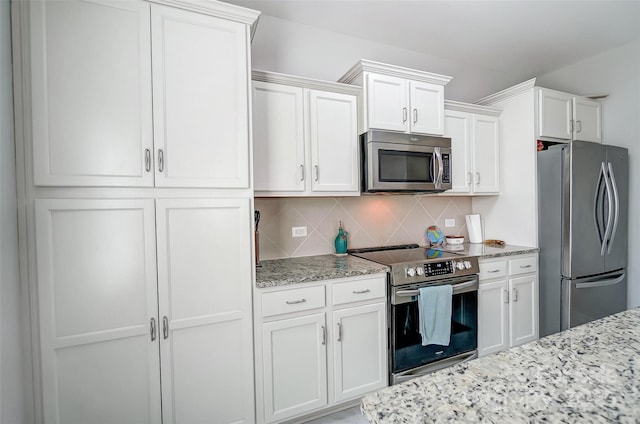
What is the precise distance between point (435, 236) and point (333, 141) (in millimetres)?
1458

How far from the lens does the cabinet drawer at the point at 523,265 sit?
2.60 m

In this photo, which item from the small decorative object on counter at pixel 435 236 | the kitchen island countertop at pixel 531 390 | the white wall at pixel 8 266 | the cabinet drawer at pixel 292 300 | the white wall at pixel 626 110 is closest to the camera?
the kitchen island countertop at pixel 531 390

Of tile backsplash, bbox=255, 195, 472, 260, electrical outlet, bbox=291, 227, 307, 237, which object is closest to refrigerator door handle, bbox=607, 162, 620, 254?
tile backsplash, bbox=255, 195, 472, 260

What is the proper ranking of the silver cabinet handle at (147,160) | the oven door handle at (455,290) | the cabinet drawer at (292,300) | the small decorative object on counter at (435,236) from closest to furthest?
the silver cabinet handle at (147,160)
the cabinet drawer at (292,300)
the oven door handle at (455,290)
the small decorative object on counter at (435,236)

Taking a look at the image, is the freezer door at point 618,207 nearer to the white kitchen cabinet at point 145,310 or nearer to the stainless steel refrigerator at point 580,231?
the stainless steel refrigerator at point 580,231

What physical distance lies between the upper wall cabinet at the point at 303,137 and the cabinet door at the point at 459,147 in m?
0.99

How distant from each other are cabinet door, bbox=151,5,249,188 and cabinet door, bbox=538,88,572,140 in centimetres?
260

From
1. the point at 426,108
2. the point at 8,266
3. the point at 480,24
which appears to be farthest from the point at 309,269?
the point at 480,24

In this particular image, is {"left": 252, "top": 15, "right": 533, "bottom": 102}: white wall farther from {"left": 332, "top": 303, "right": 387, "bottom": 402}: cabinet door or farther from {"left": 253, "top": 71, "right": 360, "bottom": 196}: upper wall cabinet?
{"left": 332, "top": 303, "right": 387, "bottom": 402}: cabinet door

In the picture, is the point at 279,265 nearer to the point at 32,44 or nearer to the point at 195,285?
the point at 195,285

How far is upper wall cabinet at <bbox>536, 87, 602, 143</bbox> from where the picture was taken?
2.74 metres

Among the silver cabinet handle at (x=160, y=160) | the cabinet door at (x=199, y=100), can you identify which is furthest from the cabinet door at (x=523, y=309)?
the silver cabinet handle at (x=160, y=160)

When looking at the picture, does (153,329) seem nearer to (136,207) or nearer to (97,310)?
(97,310)

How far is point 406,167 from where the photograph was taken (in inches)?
94.0
